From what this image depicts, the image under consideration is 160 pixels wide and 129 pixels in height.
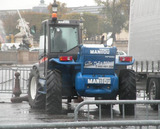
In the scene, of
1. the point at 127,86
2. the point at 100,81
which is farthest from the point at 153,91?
the point at 100,81

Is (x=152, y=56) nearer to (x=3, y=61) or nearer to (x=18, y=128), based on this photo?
(x=18, y=128)

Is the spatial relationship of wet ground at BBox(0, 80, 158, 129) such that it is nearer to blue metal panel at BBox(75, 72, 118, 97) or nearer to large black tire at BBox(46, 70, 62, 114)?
large black tire at BBox(46, 70, 62, 114)

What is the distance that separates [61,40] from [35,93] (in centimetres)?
214

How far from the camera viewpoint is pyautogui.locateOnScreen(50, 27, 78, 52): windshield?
14634 mm

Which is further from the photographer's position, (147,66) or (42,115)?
(147,66)

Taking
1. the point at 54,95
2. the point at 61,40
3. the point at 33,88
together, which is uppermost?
the point at 61,40

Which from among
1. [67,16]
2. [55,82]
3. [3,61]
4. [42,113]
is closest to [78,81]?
[55,82]

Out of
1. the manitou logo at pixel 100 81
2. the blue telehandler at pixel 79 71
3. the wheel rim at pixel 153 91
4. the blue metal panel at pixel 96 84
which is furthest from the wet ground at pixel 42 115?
the wheel rim at pixel 153 91

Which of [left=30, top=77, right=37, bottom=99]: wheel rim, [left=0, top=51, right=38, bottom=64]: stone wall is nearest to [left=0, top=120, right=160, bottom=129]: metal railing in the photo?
[left=30, top=77, right=37, bottom=99]: wheel rim

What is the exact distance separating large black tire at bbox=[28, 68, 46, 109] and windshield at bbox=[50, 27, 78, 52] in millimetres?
1189

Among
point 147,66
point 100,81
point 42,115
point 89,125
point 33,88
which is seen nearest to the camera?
point 89,125

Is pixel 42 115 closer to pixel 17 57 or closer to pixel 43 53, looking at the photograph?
pixel 43 53

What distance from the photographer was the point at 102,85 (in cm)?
1334

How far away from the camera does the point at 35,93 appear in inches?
629
